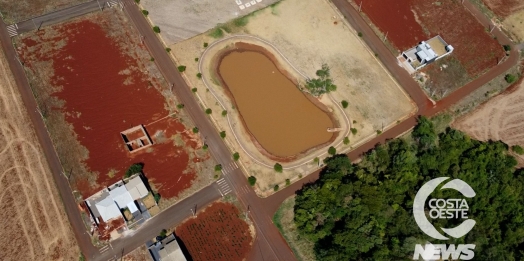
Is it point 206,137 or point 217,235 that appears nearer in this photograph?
point 217,235

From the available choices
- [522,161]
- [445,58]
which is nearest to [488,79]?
A: [445,58]

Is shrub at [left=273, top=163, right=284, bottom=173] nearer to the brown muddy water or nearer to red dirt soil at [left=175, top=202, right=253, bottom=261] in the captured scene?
the brown muddy water

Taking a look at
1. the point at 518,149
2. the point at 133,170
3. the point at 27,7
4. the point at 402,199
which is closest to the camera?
the point at 402,199

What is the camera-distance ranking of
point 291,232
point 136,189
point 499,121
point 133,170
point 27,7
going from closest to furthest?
point 291,232, point 136,189, point 133,170, point 499,121, point 27,7

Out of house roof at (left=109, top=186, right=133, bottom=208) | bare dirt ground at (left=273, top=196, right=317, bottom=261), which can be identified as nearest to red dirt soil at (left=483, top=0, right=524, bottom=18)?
bare dirt ground at (left=273, top=196, right=317, bottom=261)

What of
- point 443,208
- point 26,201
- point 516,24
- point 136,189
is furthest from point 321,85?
point 26,201

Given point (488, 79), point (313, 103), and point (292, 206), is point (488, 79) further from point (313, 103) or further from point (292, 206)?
point (292, 206)

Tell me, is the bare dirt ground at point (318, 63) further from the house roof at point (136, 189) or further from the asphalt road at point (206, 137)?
the house roof at point (136, 189)

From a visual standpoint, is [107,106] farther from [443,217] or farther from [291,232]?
[443,217]
